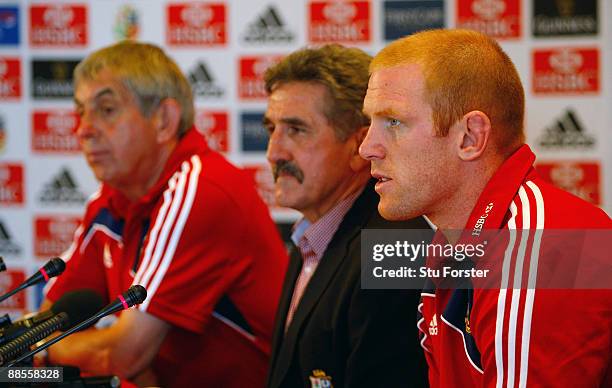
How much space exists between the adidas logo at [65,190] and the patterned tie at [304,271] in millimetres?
2348

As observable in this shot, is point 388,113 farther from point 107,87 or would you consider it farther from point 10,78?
point 10,78

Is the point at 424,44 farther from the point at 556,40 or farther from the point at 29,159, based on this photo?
the point at 29,159

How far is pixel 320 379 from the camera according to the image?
1918mm

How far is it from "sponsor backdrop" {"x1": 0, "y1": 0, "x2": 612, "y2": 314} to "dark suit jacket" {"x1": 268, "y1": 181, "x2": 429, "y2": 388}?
2063mm

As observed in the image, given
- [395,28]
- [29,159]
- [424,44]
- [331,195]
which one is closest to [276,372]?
[331,195]

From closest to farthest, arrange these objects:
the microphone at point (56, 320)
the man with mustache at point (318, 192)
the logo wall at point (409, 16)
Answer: the microphone at point (56, 320) → the man with mustache at point (318, 192) → the logo wall at point (409, 16)

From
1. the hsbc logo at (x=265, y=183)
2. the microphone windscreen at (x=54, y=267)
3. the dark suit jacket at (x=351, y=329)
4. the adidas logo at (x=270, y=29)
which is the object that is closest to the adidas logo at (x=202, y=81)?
the adidas logo at (x=270, y=29)

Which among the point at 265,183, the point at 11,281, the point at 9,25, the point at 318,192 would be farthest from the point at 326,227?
the point at 9,25

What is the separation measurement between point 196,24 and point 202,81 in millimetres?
276

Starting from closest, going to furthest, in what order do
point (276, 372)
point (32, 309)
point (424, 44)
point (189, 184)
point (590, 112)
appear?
1. point (424, 44)
2. point (276, 372)
3. point (189, 184)
4. point (590, 112)
5. point (32, 309)

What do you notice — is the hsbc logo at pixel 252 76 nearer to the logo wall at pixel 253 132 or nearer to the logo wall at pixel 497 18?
the logo wall at pixel 253 132

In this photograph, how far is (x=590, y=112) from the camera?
390 cm

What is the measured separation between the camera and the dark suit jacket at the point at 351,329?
1.83 meters

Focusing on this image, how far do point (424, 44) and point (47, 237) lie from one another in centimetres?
324
